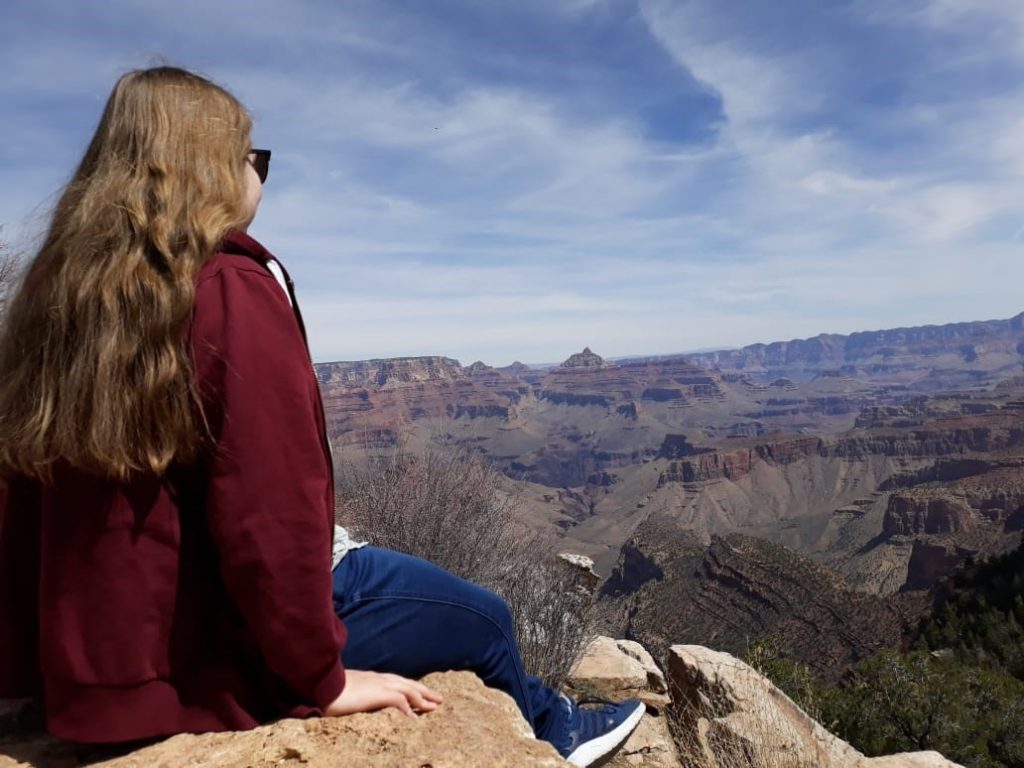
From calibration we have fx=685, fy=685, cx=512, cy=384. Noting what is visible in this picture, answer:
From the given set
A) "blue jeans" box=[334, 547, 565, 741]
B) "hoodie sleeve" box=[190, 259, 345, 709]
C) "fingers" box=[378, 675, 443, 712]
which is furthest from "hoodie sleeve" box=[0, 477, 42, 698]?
"fingers" box=[378, 675, 443, 712]

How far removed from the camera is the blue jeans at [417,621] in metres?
1.81

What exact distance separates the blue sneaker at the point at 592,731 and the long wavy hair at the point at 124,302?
5.02 feet

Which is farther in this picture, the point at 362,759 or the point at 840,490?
the point at 840,490

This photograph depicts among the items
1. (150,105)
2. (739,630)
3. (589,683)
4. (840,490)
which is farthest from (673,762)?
(840,490)

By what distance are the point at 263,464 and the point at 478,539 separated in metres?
6.55

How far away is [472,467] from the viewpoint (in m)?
9.29

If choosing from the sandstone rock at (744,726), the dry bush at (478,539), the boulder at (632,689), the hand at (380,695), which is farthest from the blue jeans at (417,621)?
the dry bush at (478,539)

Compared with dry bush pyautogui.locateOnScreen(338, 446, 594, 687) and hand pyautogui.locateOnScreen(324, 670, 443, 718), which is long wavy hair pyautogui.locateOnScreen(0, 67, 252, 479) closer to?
hand pyautogui.locateOnScreen(324, 670, 443, 718)

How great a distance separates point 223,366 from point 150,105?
1.93ft

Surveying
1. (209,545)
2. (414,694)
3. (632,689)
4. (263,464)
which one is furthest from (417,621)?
(632,689)

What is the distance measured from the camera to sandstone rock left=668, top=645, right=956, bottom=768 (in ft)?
12.0

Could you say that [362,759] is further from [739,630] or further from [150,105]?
[739,630]

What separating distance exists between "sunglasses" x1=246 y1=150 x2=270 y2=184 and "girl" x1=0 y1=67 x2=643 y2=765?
9cm

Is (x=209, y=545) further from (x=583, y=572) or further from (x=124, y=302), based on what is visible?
(x=583, y=572)
